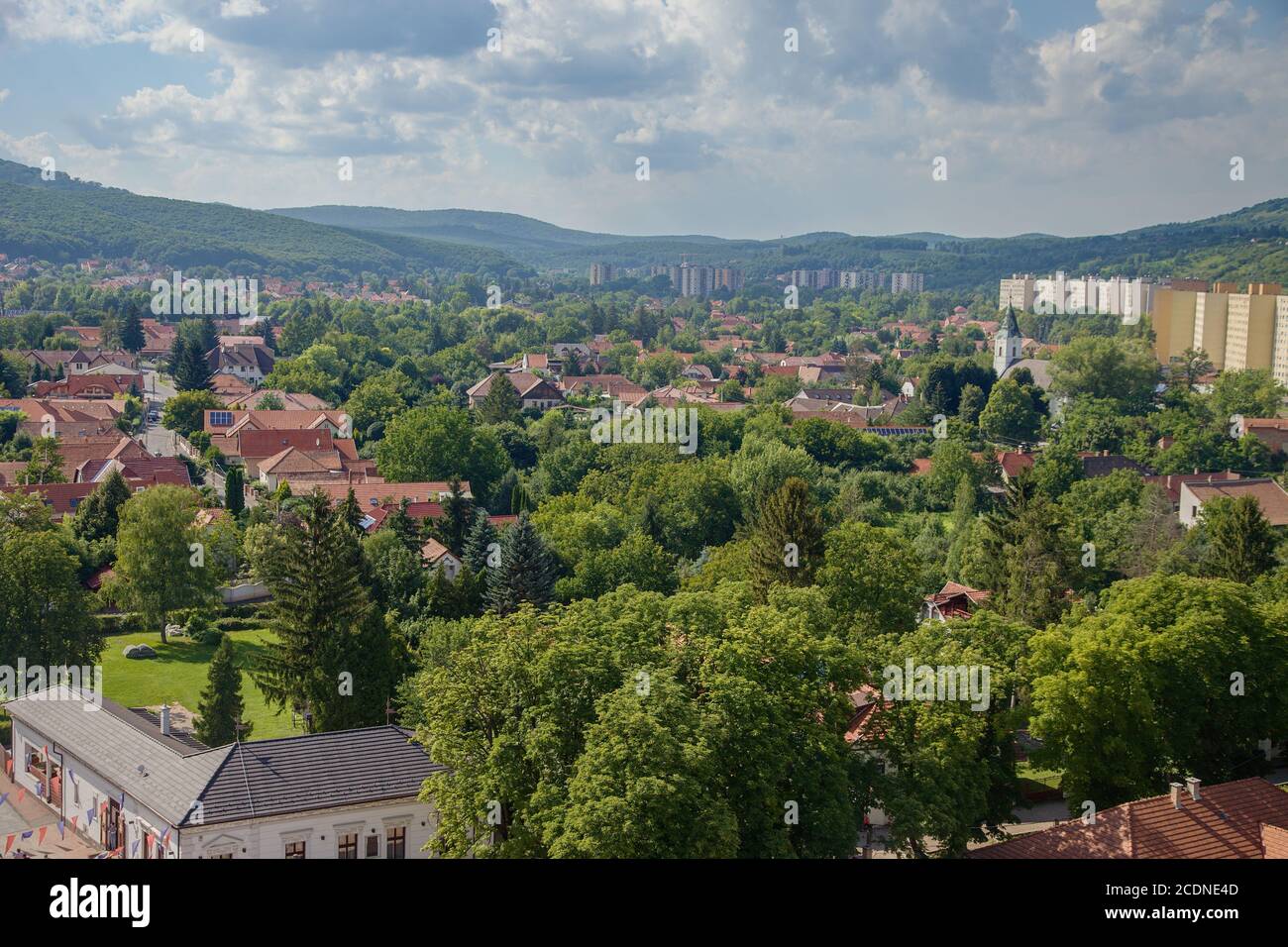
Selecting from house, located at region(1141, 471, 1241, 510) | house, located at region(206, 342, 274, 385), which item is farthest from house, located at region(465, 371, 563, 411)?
house, located at region(1141, 471, 1241, 510)

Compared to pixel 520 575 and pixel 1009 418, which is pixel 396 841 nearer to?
pixel 520 575

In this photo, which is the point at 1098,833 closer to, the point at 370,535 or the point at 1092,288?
the point at 370,535

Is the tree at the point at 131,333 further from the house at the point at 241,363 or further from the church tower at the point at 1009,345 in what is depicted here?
the church tower at the point at 1009,345

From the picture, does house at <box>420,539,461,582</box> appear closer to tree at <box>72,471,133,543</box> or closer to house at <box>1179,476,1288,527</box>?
tree at <box>72,471,133,543</box>

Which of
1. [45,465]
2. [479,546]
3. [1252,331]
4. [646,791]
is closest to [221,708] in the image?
[646,791]

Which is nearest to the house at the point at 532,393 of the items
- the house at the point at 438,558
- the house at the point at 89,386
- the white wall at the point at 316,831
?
the house at the point at 89,386
